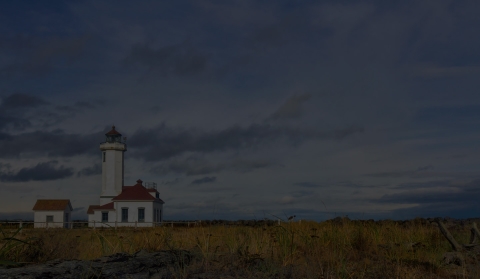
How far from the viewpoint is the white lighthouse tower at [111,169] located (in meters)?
47.6

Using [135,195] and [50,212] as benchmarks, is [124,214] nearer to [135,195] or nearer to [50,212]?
[135,195]

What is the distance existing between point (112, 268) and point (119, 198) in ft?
137

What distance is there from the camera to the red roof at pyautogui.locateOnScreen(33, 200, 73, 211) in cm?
4872

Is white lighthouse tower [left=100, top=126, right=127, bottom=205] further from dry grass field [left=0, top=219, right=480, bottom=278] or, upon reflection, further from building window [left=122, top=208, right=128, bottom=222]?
dry grass field [left=0, top=219, right=480, bottom=278]

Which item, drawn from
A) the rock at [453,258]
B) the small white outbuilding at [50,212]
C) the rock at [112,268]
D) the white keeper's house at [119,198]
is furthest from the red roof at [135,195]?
the rock at [112,268]

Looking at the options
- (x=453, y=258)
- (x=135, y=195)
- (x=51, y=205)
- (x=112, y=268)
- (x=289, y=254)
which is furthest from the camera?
(x=51, y=205)

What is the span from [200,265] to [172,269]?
0.57 m

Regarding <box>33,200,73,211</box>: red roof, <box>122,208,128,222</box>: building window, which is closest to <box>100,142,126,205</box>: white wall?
<box>122,208,128,222</box>: building window

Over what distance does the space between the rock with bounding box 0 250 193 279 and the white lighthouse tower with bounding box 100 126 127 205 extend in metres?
43.3

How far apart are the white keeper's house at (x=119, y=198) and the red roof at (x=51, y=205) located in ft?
8.46

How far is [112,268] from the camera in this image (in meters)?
4.93

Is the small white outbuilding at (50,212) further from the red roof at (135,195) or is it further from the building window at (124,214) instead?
the building window at (124,214)

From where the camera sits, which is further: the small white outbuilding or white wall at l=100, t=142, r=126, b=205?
the small white outbuilding

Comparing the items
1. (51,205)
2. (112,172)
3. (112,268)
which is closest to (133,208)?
(112,172)
